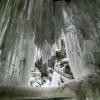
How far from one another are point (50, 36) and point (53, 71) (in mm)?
2042

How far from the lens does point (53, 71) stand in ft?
16.2

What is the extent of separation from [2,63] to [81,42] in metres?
1.06

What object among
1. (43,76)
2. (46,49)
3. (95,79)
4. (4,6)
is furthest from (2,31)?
(43,76)

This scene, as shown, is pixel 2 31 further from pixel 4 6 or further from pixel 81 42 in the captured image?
pixel 81 42

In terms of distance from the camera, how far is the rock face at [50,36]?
2061mm

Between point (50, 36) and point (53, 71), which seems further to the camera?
point (53, 71)

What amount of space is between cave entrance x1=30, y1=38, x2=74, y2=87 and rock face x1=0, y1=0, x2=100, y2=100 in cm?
147

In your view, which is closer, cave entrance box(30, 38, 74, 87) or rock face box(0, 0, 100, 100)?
rock face box(0, 0, 100, 100)

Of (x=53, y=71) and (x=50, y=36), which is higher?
(x=50, y=36)

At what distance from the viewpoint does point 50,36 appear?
120 inches

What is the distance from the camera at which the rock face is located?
2.06 m

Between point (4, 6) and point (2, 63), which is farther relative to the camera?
point (4, 6)

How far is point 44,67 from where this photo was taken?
505 centimetres

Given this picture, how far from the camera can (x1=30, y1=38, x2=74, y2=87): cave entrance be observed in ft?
14.9
